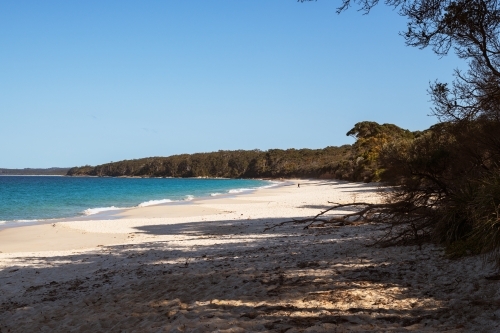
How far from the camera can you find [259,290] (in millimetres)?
6152

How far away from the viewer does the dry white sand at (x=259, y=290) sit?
4785 mm

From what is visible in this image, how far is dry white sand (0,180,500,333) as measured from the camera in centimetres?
479

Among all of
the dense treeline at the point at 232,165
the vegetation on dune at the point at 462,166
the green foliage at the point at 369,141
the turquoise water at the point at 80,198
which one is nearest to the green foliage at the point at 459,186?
the vegetation on dune at the point at 462,166

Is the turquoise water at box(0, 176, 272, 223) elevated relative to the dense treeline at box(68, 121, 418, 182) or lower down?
lower down

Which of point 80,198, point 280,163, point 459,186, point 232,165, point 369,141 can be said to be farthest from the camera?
point 232,165

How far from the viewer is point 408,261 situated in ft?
22.7

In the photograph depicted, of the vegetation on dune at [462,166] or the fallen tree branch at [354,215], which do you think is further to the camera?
the fallen tree branch at [354,215]

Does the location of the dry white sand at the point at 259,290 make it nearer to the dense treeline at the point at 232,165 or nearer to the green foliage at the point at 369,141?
the green foliage at the point at 369,141

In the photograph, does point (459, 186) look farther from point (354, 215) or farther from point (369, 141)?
point (369, 141)

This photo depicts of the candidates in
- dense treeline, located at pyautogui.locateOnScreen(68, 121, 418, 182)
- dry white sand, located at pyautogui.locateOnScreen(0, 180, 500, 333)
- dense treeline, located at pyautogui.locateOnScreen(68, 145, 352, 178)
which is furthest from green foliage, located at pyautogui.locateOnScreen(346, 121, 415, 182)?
dry white sand, located at pyautogui.locateOnScreen(0, 180, 500, 333)

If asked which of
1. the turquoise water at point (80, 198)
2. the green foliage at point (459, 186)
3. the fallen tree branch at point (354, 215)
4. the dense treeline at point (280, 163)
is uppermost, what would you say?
the dense treeline at point (280, 163)

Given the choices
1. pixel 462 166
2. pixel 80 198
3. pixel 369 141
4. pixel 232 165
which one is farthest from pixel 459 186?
pixel 232 165

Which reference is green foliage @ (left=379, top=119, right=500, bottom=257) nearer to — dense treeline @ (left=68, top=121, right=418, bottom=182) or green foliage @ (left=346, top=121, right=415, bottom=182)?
dense treeline @ (left=68, top=121, right=418, bottom=182)

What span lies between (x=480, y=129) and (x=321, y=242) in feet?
12.8
